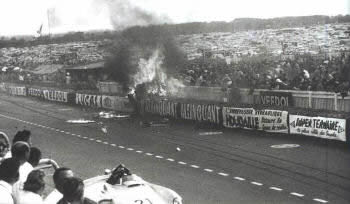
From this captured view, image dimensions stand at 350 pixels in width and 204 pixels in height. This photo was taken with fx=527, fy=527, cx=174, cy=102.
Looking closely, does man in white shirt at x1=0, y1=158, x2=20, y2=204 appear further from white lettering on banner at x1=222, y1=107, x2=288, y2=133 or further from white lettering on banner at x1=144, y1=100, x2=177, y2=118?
white lettering on banner at x1=144, y1=100, x2=177, y2=118

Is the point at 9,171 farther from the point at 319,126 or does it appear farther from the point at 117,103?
the point at 117,103

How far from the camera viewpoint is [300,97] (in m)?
22.2

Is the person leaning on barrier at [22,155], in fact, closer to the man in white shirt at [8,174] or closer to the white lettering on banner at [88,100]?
the man in white shirt at [8,174]

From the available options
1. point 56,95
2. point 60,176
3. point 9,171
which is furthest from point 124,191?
point 56,95

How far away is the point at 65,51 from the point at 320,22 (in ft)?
148

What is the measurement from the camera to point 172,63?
3938 cm

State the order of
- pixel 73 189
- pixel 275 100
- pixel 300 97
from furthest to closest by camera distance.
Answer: pixel 275 100
pixel 300 97
pixel 73 189

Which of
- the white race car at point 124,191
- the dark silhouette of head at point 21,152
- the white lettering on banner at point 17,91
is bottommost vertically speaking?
the white lettering on banner at point 17,91

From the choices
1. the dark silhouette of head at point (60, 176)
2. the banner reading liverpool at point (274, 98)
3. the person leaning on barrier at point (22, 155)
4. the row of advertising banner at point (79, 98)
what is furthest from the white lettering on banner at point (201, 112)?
the dark silhouette of head at point (60, 176)

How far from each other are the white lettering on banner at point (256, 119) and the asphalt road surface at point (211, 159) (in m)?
0.39

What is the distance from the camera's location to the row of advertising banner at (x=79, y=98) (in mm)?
33372

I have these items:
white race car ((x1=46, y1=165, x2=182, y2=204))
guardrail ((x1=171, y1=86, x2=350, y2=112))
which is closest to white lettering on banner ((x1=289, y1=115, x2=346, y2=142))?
guardrail ((x1=171, y1=86, x2=350, y2=112))

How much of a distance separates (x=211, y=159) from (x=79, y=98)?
2606cm

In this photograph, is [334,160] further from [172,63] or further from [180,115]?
[172,63]
